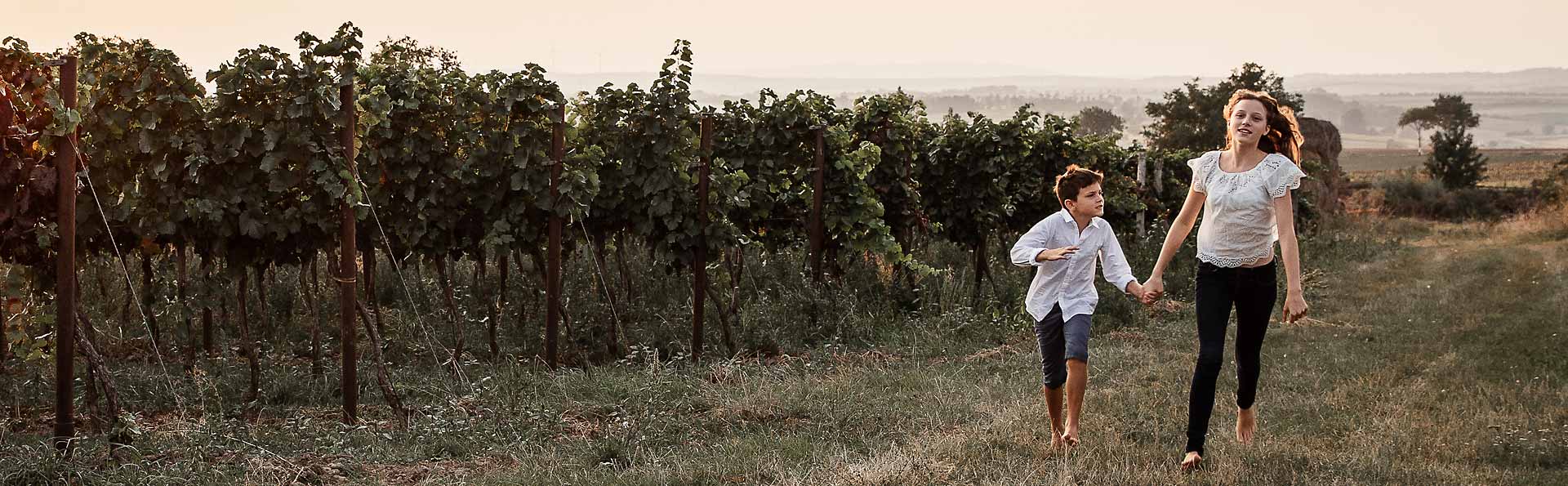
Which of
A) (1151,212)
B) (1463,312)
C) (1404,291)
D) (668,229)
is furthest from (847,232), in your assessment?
(1151,212)

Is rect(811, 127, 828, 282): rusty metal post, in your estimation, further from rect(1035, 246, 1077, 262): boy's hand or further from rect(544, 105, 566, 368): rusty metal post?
rect(1035, 246, 1077, 262): boy's hand

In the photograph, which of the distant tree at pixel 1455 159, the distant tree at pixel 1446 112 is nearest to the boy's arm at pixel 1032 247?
the distant tree at pixel 1455 159

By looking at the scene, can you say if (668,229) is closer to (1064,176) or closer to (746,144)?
(746,144)

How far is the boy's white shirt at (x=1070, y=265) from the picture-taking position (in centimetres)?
510

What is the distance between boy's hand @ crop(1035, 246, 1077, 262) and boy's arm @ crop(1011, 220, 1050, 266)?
3 centimetres

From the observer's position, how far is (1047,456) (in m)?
5.16

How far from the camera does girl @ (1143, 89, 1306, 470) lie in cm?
473

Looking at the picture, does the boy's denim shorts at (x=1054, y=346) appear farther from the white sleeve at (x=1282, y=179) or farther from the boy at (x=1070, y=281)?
the white sleeve at (x=1282, y=179)

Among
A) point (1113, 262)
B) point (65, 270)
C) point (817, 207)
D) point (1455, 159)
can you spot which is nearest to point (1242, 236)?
point (1113, 262)

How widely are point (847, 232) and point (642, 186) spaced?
2.04m

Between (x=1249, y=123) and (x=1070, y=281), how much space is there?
98 cm

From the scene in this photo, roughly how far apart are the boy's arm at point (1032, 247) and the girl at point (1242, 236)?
47 centimetres

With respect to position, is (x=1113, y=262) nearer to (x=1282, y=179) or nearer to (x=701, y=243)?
(x=1282, y=179)

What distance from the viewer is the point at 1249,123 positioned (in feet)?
15.7
